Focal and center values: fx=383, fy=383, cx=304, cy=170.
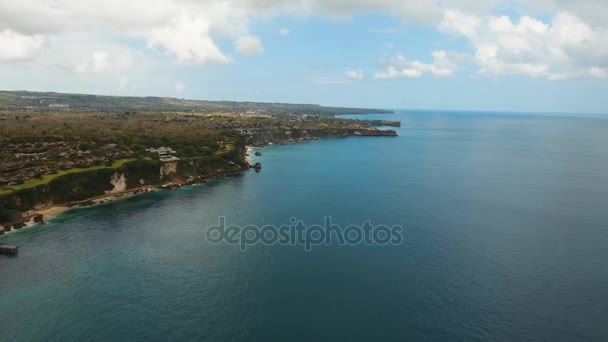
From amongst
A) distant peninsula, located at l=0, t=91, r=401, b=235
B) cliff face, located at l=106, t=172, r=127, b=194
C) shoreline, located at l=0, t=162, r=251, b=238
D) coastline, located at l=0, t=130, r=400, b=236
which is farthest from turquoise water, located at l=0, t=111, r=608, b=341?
cliff face, located at l=106, t=172, r=127, b=194

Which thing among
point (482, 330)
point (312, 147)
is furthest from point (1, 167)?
point (312, 147)

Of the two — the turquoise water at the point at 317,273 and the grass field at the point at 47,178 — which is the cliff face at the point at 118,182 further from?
the turquoise water at the point at 317,273

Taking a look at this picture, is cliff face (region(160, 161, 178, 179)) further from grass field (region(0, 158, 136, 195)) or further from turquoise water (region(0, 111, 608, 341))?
grass field (region(0, 158, 136, 195))

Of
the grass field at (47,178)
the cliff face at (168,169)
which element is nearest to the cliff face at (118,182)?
the grass field at (47,178)

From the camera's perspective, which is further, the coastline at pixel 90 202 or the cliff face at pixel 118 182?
the cliff face at pixel 118 182

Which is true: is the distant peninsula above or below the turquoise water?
above

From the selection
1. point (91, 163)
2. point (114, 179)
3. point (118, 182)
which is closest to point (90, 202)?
point (114, 179)

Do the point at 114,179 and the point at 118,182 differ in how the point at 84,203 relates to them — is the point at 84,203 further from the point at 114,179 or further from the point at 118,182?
the point at 118,182

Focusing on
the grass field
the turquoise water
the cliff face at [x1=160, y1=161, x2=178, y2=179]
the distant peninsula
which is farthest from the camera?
the cliff face at [x1=160, y1=161, x2=178, y2=179]
